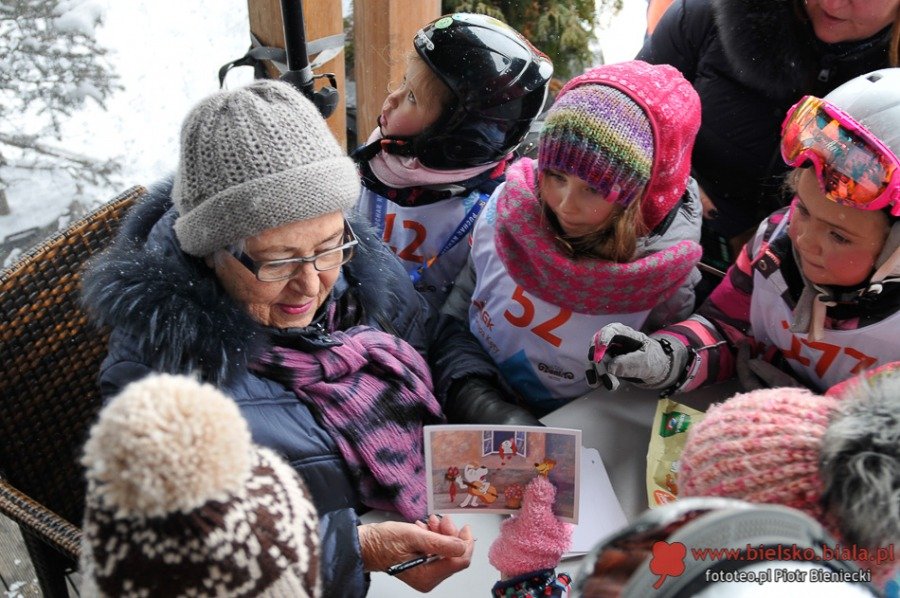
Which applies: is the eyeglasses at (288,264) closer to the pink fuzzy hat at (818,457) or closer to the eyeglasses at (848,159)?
the pink fuzzy hat at (818,457)

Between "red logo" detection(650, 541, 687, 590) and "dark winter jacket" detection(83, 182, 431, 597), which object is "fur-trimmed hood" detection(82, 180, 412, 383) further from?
"red logo" detection(650, 541, 687, 590)

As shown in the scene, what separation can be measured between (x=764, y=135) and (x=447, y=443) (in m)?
1.48

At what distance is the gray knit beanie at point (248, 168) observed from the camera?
4.38 ft

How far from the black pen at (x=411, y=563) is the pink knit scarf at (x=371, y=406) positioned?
0.20 meters

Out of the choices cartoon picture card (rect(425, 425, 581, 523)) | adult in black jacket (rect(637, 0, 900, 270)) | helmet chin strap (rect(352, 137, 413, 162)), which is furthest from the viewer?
helmet chin strap (rect(352, 137, 413, 162))

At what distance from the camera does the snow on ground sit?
3.36 m

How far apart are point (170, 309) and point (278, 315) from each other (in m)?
0.24

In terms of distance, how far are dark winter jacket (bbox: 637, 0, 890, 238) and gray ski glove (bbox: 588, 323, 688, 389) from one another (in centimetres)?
75

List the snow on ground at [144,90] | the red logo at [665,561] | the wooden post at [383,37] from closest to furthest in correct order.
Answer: the red logo at [665,561] → the wooden post at [383,37] → the snow on ground at [144,90]

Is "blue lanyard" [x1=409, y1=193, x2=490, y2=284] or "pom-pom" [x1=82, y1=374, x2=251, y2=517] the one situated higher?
"pom-pom" [x1=82, y1=374, x2=251, y2=517]

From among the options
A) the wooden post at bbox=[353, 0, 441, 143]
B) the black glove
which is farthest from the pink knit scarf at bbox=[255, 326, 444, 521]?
the wooden post at bbox=[353, 0, 441, 143]

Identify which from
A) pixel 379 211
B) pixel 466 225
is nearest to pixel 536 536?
pixel 466 225

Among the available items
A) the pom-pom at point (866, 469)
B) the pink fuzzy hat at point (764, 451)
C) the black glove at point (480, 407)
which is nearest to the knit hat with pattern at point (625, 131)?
the black glove at point (480, 407)

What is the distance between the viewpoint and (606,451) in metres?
1.70
